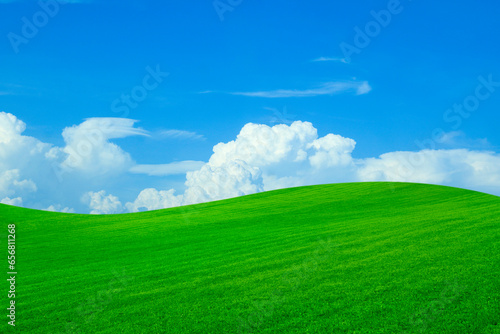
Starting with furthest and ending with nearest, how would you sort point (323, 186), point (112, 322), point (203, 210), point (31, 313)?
1. point (323, 186)
2. point (203, 210)
3. point (31, 313)
4. point (112, 322)

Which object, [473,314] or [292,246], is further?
[292,246]

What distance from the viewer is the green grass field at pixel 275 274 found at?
1002 cm

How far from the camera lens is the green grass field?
10016 mm

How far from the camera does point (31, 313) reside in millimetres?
11492

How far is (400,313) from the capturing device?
992cm

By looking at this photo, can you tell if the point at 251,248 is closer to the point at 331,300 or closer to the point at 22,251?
the point at 331,300

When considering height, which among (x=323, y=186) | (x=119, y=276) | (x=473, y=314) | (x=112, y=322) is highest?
(x=323, y=186)

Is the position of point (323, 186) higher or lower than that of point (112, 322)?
higher

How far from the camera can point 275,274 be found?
13586 mm

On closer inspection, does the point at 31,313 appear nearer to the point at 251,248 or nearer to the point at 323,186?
the point at 251,248

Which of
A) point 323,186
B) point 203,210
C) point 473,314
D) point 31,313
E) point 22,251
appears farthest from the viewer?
point 323,186

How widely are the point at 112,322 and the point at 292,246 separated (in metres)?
9.11

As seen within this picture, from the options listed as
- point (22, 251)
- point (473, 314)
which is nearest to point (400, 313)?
point (473, 314)

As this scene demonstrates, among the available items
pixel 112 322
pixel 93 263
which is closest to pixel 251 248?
pixel 93 263
